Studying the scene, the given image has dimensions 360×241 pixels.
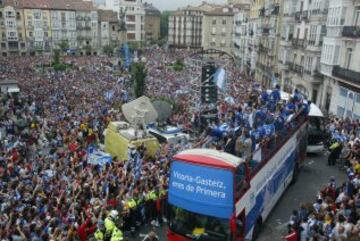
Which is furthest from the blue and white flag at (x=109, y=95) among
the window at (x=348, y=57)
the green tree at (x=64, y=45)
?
the green tree at (x=64, y=45)

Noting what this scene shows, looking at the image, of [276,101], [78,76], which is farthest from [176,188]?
[78,76]

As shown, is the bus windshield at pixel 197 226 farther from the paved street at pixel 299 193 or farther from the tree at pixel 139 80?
A: the tree at pixel 139 80

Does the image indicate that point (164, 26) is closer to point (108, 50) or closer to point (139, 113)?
point (108, 50)

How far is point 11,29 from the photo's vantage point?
292ft

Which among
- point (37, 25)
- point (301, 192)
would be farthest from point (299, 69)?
point (37, 25)

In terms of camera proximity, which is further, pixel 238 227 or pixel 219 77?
pixel 219 77

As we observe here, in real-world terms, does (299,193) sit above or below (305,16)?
below

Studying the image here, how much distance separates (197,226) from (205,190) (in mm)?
1186

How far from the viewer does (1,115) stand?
94.4ft

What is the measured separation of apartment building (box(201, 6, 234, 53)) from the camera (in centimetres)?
10744

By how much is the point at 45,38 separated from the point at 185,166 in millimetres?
94646

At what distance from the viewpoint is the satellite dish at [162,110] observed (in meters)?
30.2

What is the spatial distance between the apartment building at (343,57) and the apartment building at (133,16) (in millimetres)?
90557

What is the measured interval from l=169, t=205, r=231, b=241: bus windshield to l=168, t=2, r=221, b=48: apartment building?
121m
